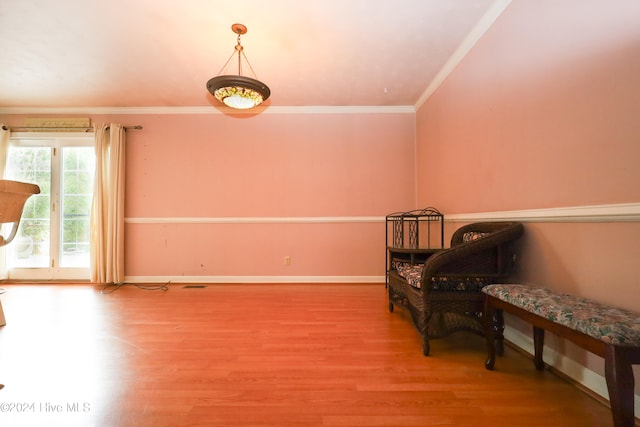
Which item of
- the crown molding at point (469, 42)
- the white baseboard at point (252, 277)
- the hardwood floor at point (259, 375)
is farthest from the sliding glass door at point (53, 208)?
the crown molding at point (469, 42)

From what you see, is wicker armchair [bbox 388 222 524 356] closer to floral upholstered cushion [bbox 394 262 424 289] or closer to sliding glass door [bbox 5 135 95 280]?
floral upholstered cushion [bbox 394 262 424 289]

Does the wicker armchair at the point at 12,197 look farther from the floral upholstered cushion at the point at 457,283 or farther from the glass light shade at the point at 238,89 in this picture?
the floral upholstered cushion at the point at 457,283

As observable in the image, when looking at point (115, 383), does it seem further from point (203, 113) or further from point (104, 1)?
point (203, 113)

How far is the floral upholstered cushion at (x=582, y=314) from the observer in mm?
794

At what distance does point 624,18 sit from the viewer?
3.52ft

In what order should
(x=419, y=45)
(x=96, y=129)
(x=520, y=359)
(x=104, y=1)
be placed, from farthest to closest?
(x=96, y=129)
(x=419, y=45)
(x=104, y=1)
(x=520, y=359)

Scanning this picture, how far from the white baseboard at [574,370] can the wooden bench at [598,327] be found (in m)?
0.43

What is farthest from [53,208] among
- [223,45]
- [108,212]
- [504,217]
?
[504,217]

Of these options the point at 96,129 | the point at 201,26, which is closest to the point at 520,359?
the point at 201,26

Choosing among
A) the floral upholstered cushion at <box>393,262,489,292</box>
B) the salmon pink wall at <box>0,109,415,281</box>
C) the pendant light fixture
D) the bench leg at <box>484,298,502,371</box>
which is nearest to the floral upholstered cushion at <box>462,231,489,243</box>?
the floral upholstered cushion at <box>393,262,489,292</box>

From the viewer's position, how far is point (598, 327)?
834mm

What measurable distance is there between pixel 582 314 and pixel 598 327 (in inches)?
3.9

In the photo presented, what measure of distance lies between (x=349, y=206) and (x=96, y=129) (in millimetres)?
3582

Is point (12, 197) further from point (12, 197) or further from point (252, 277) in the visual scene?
point (252, 277)
